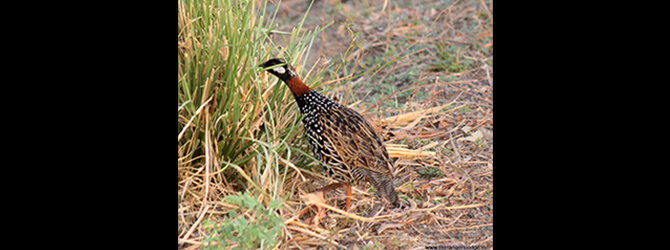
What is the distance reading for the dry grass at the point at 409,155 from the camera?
2879 millimetres

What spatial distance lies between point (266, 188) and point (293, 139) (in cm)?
49

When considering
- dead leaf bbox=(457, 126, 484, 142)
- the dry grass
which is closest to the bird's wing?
the dry grass

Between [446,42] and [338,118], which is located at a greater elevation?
[338,118]

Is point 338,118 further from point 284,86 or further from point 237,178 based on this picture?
point 237,178

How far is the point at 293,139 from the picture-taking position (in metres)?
3.31

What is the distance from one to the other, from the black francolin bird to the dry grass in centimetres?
17

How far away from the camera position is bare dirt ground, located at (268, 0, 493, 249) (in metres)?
2.98

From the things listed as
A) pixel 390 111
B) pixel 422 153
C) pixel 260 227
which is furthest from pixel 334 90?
pixel 260 227

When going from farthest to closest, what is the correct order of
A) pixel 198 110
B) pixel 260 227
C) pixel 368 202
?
pixel 368 202, pixel 198 110, pixel 260 227

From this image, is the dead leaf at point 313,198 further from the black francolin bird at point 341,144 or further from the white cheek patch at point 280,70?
the white cheek patch at point 280,70

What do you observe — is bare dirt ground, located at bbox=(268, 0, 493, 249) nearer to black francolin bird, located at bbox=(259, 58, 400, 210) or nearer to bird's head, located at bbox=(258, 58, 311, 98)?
black francolin bird, located at bbox=(259, 58, 400, 210)

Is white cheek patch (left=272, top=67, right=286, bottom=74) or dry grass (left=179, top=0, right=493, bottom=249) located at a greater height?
white cheek patch (left=272, top=67, right=286, bottom=74)

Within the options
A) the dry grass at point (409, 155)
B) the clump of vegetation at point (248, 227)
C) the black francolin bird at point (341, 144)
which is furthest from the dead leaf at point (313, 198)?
the clump of vegetation at point (248, 227)

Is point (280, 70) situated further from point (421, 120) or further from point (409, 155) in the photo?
point (421, 120)
